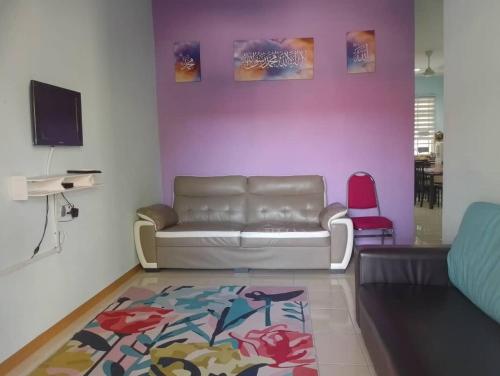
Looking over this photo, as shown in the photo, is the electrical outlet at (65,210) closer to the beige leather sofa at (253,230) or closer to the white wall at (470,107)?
the beige leather sofa at (253,230)

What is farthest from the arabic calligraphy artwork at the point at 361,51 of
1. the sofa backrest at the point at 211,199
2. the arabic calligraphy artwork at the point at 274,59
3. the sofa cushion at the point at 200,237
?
the sofa cushion at the point at 200,237

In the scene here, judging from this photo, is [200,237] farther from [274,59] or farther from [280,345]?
[274,59]

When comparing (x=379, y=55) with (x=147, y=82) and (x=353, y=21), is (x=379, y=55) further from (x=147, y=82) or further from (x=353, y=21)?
(x=147, y=82)

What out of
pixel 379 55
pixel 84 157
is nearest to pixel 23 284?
pixel 84 157

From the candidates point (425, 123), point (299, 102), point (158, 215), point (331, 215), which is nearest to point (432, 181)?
point (425, 123)

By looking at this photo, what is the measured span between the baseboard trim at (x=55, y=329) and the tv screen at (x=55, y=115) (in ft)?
4.04

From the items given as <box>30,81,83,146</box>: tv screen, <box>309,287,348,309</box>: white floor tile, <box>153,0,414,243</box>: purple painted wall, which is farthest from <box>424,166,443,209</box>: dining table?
<box>30,81,83,146</box>: tv screen

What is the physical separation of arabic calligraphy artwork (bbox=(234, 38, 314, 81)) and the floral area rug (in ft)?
7.89

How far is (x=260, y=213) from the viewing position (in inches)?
169

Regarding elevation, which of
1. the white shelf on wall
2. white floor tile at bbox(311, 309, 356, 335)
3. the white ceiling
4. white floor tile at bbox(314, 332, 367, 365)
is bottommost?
white floor tile at bbox(314, 332, 367, 365)

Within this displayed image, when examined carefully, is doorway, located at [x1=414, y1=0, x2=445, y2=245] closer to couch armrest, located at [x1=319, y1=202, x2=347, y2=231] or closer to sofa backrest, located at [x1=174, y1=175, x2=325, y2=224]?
couch armrest, located at [x1=319, y1=202, x2=347, y2=231]

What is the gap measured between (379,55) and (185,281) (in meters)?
3.16

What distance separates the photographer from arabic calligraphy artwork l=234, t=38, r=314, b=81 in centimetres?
437

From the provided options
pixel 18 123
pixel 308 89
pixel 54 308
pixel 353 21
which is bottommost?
pixel 54 308
